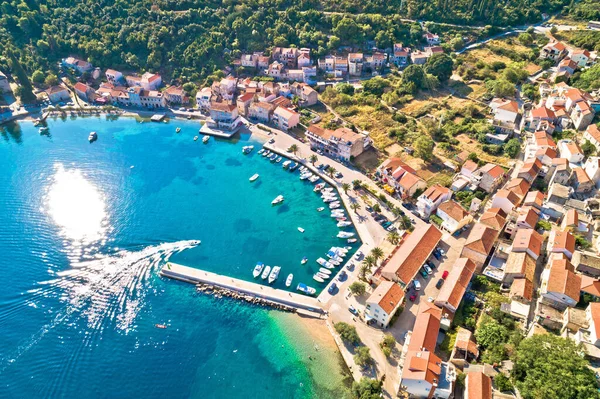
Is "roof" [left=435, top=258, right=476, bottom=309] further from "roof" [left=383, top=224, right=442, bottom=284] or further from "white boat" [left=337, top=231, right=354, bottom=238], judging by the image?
"white boat" [left=337, top=231, right=354, bottom=238]

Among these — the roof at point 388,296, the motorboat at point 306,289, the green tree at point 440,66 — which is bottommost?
the motorboat at point 306,289

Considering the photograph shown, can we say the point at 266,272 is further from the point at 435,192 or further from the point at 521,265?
the point at 521,265

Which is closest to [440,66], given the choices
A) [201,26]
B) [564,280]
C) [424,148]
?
[424,148]

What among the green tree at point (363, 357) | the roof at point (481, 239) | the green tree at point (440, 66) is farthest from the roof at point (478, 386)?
the green tree at point (440, 66)

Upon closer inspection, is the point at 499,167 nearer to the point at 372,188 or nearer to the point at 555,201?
the point at 555,201

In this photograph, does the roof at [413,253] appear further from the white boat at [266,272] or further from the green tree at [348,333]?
the white boat at [266,272]
